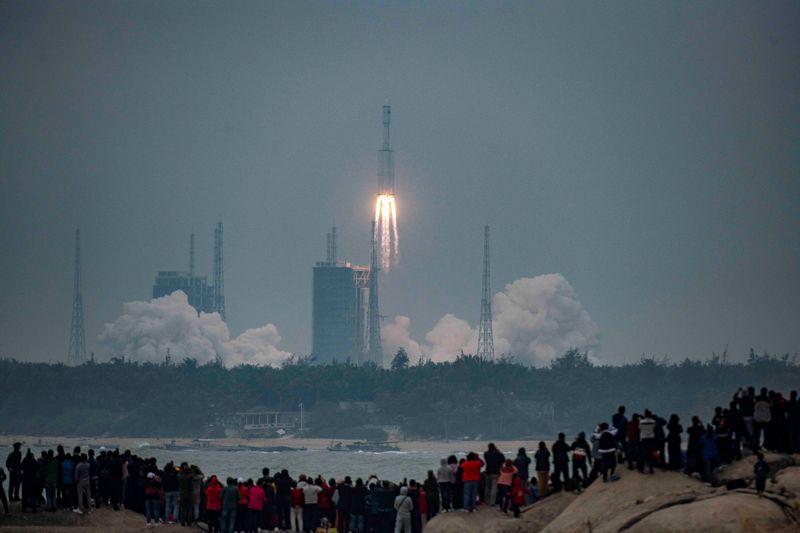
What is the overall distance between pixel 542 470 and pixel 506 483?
1.25 metres

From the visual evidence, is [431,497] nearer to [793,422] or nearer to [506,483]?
[506,483]

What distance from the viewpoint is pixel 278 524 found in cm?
5403

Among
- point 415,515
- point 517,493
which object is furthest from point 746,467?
point 415,515

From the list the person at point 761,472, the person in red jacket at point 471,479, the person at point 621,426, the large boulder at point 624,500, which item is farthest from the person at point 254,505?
the person at point 761,472

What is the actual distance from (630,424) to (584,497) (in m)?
2.30

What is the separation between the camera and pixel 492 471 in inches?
1996

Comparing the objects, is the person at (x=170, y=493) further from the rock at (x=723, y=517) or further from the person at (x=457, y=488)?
the rock at (x=723, y=517)

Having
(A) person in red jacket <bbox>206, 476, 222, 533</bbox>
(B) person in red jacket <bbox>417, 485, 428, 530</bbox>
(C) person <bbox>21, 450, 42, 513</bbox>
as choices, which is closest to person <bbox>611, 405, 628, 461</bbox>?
(B) person in red jacket <bbox>417, 485, 428, 530</bbox>

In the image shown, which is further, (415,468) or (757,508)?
(415,468)

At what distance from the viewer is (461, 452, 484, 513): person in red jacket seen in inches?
1975

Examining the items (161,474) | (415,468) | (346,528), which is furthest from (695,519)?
(415,468)

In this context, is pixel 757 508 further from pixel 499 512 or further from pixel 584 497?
pixel 499 512

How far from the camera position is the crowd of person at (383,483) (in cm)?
4659

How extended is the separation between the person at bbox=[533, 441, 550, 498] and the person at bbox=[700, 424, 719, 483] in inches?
233
